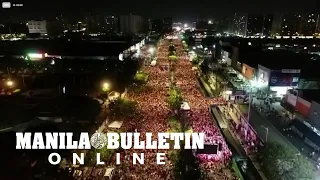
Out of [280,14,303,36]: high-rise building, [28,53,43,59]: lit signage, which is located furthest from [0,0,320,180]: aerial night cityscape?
[280,14,303,36]: high-rise building

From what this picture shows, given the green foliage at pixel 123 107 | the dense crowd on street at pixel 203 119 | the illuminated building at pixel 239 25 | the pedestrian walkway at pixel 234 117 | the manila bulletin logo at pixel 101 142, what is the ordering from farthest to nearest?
the illuminated building at pixel 239 25
the green foliage at pixel 123 107
the pedestrian walkway at pixel 234 117
the dense crowd on street at pixel 203 119
the manila bulletin logo at pixel 101 142

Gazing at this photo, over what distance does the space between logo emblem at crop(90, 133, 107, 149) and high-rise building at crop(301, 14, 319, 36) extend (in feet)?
328

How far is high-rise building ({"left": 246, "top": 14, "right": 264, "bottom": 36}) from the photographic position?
108 m

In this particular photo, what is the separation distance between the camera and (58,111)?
1827cm

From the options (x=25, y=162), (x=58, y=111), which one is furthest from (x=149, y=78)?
(x=25, y=162)

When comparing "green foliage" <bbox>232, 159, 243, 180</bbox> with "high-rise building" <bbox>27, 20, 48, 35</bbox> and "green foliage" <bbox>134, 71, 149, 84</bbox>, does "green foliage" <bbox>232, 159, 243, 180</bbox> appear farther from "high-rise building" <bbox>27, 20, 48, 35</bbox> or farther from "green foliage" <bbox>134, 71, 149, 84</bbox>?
"high-rise building" <bbox>27, 20, 48, 35</bbox>

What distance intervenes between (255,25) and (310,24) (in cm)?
1795

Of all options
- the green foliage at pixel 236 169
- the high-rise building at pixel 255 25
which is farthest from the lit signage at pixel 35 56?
the high-rise building at pixel 255 25

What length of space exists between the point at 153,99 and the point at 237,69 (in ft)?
55.5

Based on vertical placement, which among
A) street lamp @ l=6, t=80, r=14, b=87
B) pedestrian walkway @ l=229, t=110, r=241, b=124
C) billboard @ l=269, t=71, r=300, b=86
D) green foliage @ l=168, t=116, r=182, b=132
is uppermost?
→ billboard @ l=269, t=71, r=300, b=86

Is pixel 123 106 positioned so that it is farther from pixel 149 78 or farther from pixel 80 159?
pixel 149 78

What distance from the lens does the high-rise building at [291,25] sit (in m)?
101

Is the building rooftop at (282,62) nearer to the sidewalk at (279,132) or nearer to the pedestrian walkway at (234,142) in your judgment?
the sidewalk at (279,132)

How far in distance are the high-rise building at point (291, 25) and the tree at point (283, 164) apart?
9804cm
